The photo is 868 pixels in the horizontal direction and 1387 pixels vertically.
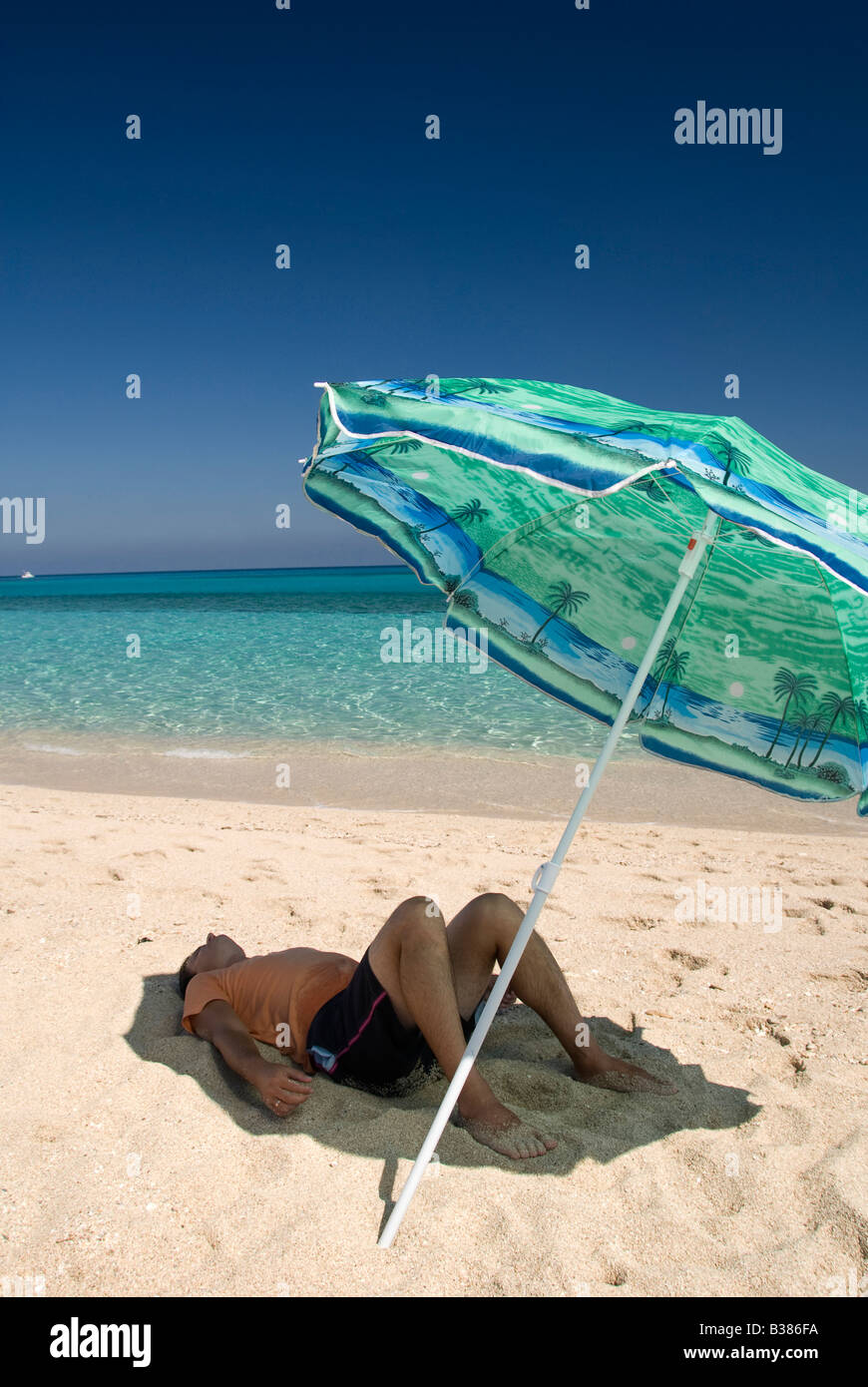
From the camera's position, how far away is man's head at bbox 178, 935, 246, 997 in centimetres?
299

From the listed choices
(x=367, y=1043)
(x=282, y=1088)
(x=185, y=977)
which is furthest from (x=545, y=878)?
(x=185, y=977)

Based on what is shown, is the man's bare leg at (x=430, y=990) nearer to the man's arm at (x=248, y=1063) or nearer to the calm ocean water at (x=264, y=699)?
the man's arm at (x=248, y=1063)

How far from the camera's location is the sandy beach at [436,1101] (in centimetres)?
201

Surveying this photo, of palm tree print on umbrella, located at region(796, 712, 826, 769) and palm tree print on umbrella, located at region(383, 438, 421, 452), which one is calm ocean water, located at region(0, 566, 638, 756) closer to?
palm tree print on umbrella, located at region(796, 712, 826, 769)

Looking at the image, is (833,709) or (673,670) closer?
(833,709)

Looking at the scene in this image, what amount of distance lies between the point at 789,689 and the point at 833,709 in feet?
0.46

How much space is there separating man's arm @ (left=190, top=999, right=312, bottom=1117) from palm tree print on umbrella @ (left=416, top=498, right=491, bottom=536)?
1717mm

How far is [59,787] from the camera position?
24.8 ft

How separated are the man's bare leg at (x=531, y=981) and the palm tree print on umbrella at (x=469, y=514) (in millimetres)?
1156

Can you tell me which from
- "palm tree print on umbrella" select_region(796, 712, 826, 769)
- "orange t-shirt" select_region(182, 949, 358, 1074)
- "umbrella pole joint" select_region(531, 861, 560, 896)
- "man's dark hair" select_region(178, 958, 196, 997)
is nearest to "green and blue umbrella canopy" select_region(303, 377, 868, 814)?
"palm tree print on umbrella" select_region(796, 712, 826, 769)

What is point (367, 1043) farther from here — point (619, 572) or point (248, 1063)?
point (619, 572)

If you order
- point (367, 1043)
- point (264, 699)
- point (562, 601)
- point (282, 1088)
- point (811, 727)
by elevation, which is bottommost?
point (264, 699)

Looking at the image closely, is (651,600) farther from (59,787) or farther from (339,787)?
(59,787)

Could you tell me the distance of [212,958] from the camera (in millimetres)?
2994
